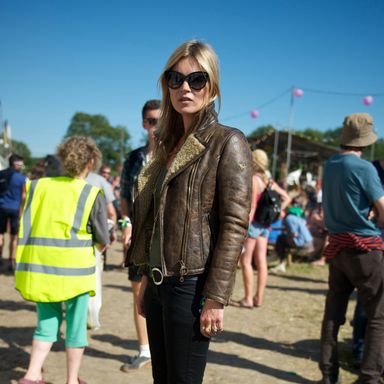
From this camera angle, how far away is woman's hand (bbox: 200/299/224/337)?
1551 millimetres

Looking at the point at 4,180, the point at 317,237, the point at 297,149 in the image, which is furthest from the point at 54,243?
the point at 297,149

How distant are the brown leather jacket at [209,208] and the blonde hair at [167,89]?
200mm

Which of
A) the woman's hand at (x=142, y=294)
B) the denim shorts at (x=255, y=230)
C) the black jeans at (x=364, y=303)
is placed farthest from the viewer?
the denim shorts at (x=255, y=230)

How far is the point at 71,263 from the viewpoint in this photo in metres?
2.76

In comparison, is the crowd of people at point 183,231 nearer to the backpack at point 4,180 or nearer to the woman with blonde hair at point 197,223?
the woman with blonde hair at point 197,223

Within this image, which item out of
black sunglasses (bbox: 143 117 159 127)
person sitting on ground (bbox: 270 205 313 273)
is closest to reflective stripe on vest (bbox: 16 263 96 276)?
black sunglasses (bbox: 143 117 159 127)

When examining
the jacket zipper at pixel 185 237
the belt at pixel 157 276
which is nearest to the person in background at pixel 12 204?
the belt at pixel 157 276

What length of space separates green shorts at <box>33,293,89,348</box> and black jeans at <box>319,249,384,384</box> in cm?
180

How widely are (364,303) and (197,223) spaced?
198 cm

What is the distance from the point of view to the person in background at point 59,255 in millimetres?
2725

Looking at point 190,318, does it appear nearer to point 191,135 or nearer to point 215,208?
point 215,208

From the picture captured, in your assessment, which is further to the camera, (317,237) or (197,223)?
(317,237)

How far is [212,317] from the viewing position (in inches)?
61.2

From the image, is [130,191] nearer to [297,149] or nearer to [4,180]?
[4,180]
